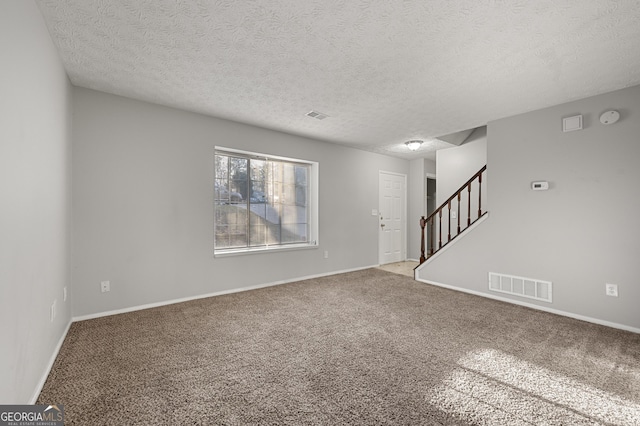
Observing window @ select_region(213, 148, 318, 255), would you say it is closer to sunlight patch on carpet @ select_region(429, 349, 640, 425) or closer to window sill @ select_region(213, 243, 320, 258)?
window sill @ select_region(213, 243, 320, 258)

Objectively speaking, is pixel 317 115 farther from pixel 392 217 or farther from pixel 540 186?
pixel 392 217

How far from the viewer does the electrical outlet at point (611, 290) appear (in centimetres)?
298

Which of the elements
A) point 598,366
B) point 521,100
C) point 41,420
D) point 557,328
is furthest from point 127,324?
point 521,100

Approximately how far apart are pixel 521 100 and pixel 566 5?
1.70m

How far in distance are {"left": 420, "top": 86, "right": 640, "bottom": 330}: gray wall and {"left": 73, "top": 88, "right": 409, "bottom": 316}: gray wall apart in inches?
129

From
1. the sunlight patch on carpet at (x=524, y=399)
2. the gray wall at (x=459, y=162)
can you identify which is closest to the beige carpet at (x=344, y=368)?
the sunlight patch on carpet at (x=524, y=399)

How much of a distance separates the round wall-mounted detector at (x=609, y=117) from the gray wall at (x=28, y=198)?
4960 mm

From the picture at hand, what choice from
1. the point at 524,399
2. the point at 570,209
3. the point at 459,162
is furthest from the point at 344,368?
the point at 459,162

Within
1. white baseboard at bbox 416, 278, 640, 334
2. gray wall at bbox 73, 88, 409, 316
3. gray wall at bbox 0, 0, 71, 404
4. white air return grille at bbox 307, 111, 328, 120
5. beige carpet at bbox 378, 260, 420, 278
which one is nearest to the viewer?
gray wall at bbox 0, 0, 71, 404

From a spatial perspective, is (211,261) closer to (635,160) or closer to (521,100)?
(521,100)

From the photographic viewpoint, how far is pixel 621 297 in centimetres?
295

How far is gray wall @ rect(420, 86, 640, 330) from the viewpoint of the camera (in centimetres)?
293

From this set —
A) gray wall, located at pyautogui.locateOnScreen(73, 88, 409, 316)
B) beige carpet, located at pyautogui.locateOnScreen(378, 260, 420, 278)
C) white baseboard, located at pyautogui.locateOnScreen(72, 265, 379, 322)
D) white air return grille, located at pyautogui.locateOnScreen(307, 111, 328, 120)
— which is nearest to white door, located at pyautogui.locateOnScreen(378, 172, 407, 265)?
beige carpet, located at pyautogui.locateOnScreen(378, 260, 420, 278)

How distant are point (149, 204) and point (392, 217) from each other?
195 inches
